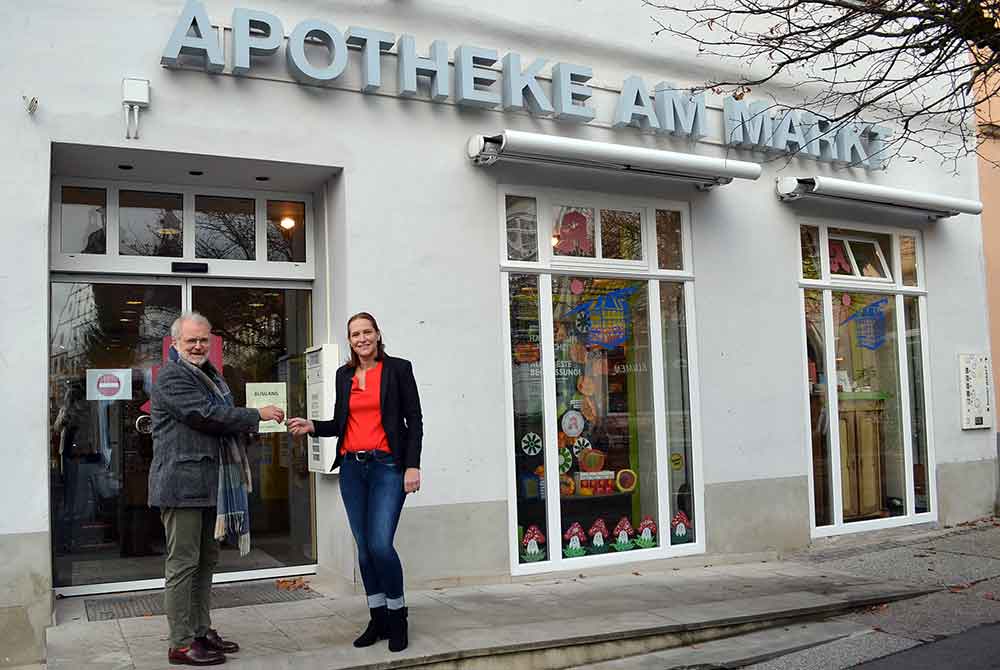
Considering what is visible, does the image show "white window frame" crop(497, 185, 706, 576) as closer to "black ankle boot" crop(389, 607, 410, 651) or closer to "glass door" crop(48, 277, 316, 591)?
"glass door" crop(48, 277, 316, 591)

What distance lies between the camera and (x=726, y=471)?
9188 mm

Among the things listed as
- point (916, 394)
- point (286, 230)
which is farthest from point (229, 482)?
point (916, 394)

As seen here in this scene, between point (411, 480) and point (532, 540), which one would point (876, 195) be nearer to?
point (532, 540)

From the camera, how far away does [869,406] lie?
1063 cm

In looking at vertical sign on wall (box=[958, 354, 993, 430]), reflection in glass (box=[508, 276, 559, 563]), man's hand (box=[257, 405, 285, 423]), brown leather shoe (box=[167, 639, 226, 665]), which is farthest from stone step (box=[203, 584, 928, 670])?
vertical sign on wall (box=[958, 354, 993, 430])

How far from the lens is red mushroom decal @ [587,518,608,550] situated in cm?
862

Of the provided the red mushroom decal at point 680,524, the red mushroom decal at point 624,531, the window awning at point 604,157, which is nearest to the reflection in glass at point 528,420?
the red mushroom decal at point 624,531

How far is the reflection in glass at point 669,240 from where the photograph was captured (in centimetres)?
915

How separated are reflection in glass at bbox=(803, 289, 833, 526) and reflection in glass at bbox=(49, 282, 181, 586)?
619 centimetres

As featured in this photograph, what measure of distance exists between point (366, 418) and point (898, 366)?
7254 millimetres

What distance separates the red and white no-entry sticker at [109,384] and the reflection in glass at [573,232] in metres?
3.65

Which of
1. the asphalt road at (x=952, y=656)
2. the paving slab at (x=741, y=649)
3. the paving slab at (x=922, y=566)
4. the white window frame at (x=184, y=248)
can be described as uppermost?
the white window frame at (x=184, y=248)

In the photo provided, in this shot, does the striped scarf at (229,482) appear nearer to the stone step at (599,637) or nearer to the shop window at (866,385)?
the stone step at (599,637)

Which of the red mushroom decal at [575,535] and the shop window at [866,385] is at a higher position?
the shop window at [866,385]
